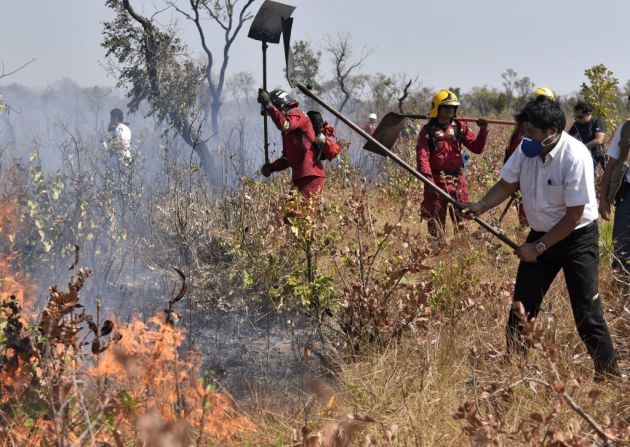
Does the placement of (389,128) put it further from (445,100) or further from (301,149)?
(445,100)

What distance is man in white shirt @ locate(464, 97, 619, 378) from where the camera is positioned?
11.5 feet

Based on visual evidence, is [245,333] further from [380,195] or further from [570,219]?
[380,195]

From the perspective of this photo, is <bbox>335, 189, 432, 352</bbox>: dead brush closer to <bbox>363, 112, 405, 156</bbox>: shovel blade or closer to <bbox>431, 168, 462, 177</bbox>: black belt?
<bbox>363, 112, 405, 156</bbox>: shovel blade

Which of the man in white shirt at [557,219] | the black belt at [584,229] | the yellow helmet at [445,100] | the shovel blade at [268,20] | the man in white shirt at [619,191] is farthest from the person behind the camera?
the yellow helmet at [445,100]

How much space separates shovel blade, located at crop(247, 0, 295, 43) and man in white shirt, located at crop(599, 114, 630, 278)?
2.26 m

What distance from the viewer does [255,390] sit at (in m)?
3.71

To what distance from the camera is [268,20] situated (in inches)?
198

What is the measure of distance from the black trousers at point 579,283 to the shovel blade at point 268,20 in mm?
2288

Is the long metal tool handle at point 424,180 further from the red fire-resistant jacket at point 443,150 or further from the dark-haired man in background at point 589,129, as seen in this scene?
the dark-haired man in background at point 589,129

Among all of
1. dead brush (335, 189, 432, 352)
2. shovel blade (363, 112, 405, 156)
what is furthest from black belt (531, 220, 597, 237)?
shovel blade (363, 112, 405, 156)

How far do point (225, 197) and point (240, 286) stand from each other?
132cm

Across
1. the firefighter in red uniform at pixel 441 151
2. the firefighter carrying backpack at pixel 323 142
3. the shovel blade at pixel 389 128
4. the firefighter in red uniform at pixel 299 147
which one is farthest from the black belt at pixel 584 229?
the firefighter carrying backpack at pixel 323 142

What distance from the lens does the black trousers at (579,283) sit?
3.67 m

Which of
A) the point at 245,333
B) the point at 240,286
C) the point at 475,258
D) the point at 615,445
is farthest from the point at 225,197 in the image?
the point at 615,445
